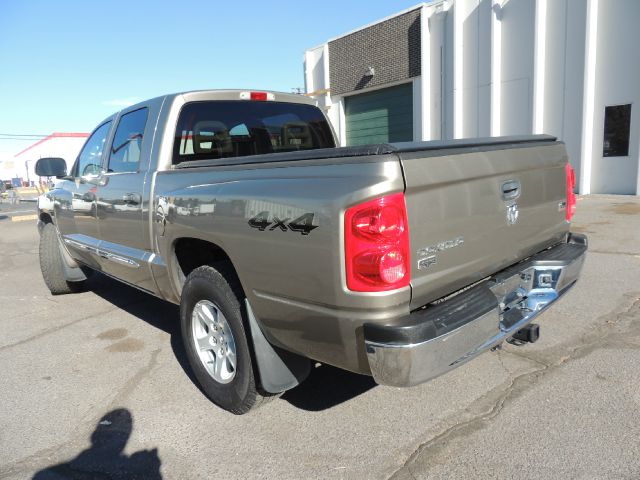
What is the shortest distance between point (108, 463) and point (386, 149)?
2158mm

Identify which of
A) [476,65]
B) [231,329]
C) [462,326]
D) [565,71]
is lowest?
[231,329]

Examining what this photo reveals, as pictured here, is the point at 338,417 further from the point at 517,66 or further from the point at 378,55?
the point at 378,55

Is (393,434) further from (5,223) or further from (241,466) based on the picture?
(5,223)

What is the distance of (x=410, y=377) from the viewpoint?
2.09m

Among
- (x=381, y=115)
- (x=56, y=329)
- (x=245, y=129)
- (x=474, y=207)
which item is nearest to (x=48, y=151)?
(x=381, y=115)

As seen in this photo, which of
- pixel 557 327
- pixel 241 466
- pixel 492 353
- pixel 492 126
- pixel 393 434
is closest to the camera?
pixel 241 466

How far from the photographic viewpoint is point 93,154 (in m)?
4.87

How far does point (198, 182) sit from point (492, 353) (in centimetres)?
240

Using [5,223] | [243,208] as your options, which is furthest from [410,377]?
[5,223]

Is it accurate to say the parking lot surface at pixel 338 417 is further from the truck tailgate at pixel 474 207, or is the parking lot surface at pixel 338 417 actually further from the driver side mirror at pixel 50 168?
the driver side mirror at pixel 50 168

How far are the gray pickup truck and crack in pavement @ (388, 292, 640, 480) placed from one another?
328mm

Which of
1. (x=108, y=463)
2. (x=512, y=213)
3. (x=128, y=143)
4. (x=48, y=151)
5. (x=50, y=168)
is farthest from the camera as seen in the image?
(x=48, y=151)

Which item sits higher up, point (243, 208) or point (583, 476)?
point (243, 208)

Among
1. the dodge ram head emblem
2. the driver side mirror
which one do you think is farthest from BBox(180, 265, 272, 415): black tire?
the driver side mirror
